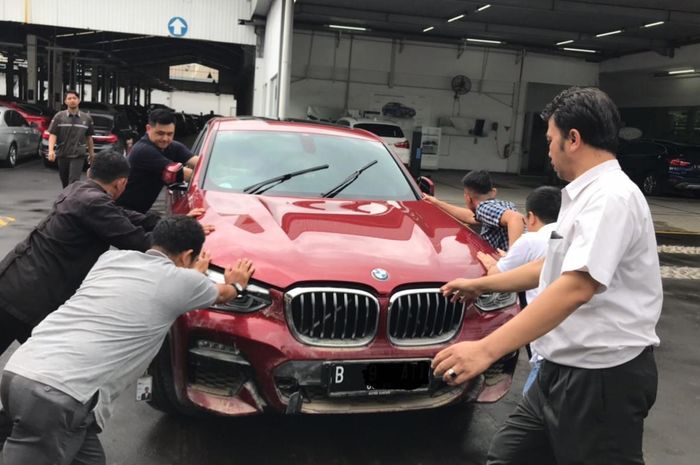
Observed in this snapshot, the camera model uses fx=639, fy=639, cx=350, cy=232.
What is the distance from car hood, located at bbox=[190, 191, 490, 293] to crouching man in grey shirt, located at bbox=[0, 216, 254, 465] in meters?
0.41

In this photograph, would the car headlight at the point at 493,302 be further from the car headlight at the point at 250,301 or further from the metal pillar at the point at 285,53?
the metal pillar at the point at 285,53

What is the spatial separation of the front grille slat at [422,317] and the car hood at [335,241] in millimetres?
73

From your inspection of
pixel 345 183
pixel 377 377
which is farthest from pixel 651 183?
pixel 377 377

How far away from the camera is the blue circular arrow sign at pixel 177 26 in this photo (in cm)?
1950

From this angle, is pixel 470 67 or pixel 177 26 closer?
pixel 177 26

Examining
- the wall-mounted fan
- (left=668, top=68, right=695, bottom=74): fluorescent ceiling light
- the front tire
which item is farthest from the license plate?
the wall-mounted fan

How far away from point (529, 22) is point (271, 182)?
16.9m

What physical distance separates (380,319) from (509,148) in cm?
2316

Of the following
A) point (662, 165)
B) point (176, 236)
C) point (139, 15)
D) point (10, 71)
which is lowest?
point (662, 165)

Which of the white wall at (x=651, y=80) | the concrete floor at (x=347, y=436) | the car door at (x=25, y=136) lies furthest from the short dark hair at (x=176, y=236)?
the white wall at (x=651, y=80)

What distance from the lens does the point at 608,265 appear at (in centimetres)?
174

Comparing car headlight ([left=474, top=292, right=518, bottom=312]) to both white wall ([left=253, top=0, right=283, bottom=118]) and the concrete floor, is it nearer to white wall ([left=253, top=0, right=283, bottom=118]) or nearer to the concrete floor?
the concrete floor

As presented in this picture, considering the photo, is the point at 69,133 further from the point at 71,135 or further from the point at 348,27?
the point at 348,27

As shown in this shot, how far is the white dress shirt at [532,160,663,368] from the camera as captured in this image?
1.76 meters
